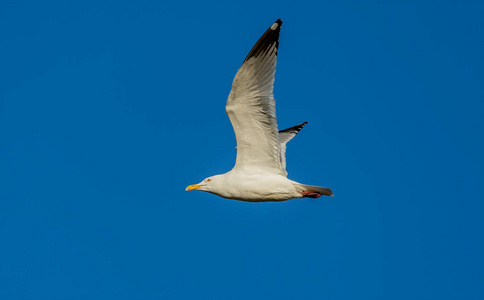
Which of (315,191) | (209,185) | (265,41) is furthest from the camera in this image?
(209,185)

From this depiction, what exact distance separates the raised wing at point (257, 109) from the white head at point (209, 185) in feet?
1.64

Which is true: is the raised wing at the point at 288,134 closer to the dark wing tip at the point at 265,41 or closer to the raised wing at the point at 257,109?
the raised wing at the point at 257,109

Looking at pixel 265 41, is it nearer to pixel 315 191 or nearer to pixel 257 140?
pixel 257 140

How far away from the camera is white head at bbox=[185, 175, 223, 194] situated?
13.0 metres

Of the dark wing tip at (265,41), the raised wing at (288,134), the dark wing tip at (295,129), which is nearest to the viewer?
the dark wing tip at (265,41)

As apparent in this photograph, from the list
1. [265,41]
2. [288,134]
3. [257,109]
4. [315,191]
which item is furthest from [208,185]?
[288,134]

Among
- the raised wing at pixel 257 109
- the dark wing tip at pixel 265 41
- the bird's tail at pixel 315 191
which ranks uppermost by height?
the dark wing tip at pixel 265 41

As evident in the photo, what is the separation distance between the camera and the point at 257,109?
12070mm

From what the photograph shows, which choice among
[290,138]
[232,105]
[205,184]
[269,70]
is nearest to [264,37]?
[269,70]

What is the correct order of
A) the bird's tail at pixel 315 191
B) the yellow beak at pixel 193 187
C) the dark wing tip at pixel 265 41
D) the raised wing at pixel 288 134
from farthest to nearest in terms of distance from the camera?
the raised wing at pixel 288 134 → the yellow beak at pixel 193 187 → the bird's tail at pixel 315 191 → the dark wing tip at pixel 265 41

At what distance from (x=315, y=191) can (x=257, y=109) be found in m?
1.96

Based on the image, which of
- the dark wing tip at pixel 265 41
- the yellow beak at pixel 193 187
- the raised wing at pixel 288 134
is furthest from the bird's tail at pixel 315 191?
the raised wing at pixel 288 134

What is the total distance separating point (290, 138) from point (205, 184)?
11.2 feet

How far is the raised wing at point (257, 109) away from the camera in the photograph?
38.4ft
